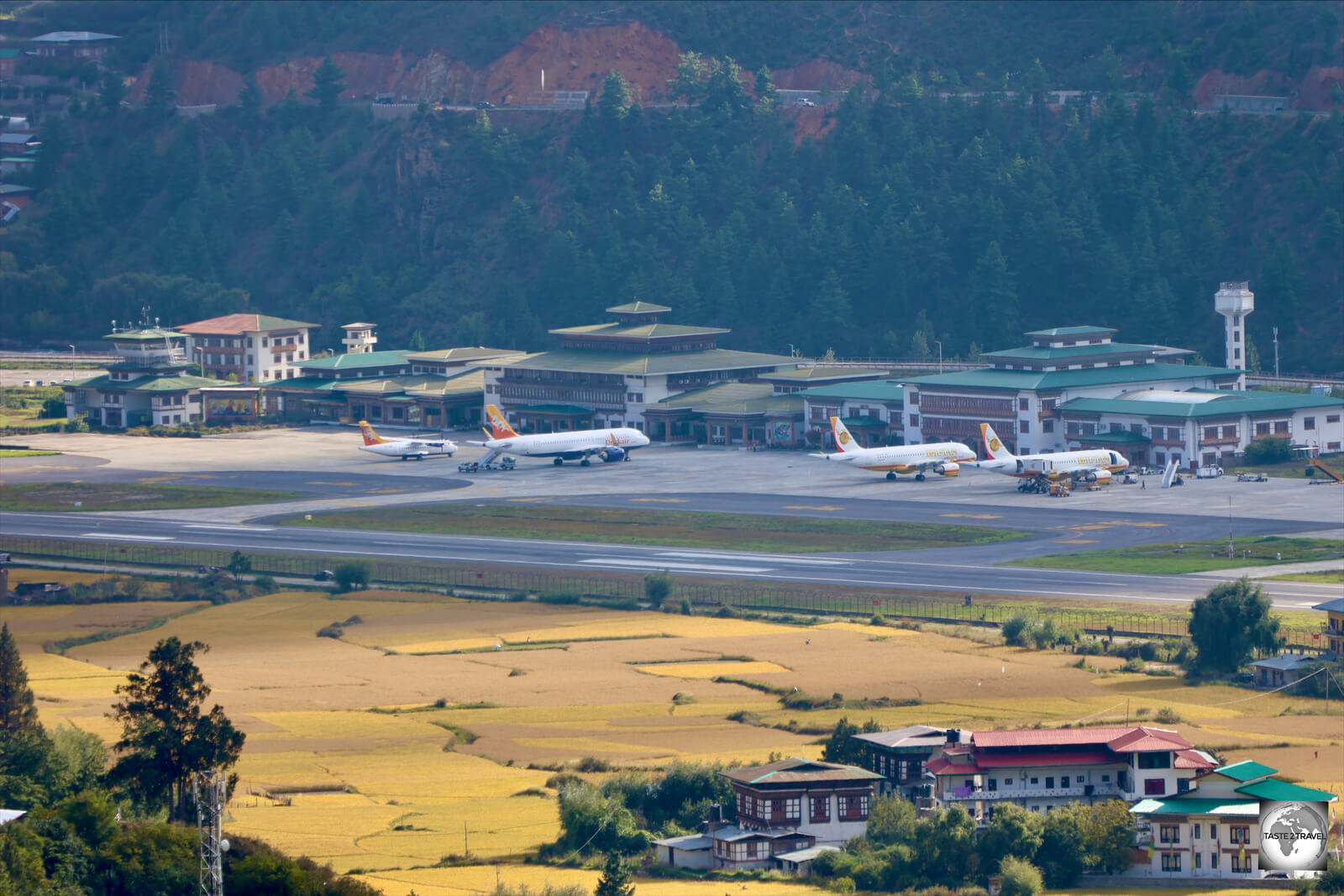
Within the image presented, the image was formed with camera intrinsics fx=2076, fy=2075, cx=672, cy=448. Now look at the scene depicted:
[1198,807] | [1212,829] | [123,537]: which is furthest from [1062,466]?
[1212,829]

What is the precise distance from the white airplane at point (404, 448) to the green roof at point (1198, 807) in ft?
407

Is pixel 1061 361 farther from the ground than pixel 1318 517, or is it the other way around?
pixel 1061 361

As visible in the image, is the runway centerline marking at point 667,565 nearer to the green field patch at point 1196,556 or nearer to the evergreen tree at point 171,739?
the green field patch at point 1196,556

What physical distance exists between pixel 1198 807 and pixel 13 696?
148 ft

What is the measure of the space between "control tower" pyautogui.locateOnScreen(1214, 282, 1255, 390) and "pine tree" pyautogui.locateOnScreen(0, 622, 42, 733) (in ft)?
446

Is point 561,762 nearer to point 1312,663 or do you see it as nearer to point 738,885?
point 738,885

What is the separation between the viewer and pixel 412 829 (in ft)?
235

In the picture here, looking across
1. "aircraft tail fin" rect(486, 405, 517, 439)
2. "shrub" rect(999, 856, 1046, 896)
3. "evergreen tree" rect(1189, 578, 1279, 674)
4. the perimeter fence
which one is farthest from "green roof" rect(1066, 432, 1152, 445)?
"shrub" rect(999, 856, 1046, 896)

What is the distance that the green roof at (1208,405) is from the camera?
16438 centimetres

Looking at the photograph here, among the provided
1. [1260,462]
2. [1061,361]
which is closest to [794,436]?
[1061,361]

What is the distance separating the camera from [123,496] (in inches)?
6457

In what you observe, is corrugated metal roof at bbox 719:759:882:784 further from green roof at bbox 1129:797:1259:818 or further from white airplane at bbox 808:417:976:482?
white airplane at bbox 808:417:976:482

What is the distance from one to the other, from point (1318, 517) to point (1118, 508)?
47.4 feet

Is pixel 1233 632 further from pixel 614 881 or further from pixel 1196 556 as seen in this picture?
pixel 614 881
